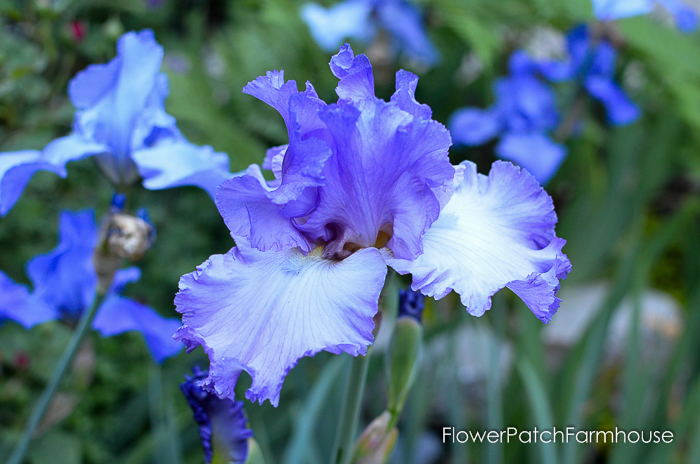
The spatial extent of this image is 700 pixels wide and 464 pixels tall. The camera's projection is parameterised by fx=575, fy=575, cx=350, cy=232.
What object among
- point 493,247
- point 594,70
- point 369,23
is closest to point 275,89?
point 493,247

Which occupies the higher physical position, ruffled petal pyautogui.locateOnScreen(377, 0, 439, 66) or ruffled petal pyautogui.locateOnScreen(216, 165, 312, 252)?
ruffled petal pyautogui.locateOnScreen(377, 0, 439, 66)

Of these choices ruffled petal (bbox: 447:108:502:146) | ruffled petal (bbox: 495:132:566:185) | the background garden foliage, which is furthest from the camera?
ruffled petal (bbox: 447:108:502:146)

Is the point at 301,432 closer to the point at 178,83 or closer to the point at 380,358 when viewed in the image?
the point at 380,358

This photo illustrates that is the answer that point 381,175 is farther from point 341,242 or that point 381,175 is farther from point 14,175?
point 14,175

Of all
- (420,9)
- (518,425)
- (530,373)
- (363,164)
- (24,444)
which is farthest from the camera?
(420,9)

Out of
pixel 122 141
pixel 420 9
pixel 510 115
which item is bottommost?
pixel 122 141

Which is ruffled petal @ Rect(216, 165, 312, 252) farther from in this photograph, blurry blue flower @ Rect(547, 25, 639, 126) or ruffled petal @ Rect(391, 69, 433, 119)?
blurry blue flower @ Rect(547, 25, 639, 126)

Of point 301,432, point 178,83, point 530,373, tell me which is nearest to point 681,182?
point 530,373

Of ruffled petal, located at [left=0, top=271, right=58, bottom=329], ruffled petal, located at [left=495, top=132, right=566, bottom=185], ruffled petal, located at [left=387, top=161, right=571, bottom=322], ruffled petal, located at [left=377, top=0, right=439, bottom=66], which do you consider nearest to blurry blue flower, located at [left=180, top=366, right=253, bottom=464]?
ruffled petal, located at [left=387, top=161, right=571, bottom=322]
